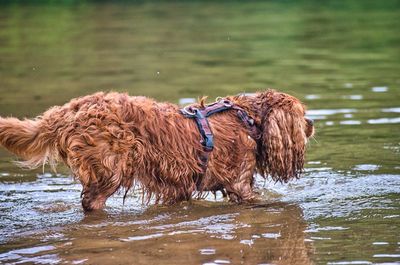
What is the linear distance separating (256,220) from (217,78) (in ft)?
28.5

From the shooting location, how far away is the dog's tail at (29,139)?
7.85 meters

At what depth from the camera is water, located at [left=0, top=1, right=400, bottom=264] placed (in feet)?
24.2

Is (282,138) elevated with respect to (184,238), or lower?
elevated

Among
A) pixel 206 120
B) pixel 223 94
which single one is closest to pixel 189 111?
Answer: pixel 206 120

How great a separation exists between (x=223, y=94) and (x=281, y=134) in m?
6.29

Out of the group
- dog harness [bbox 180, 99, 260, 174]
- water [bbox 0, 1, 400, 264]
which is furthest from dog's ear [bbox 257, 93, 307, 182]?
water [bbox 0, 1, 400, 264]

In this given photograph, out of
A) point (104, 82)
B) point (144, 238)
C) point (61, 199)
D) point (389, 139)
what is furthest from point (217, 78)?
point (144, 238)

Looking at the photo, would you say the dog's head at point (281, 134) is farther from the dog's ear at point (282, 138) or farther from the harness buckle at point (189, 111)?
the harness buckle at point (189, 111)

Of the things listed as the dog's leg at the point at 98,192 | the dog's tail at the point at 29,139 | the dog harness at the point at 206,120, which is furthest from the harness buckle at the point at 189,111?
the dog's tail at the point at 29,139

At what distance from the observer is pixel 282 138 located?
8.52 metres

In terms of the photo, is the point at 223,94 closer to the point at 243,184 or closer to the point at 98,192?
the point at 243,184

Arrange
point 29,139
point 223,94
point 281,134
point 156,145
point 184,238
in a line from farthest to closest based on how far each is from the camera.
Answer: point 223,94 → point 281,134 → point 156,145 → point 29,139 → point 184,238

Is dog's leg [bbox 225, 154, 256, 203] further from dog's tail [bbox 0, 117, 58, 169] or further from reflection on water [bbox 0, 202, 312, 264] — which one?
dog's tail [bbox 0, 117, 58, 169]

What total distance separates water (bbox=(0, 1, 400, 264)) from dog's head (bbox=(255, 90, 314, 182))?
39 centimetres
